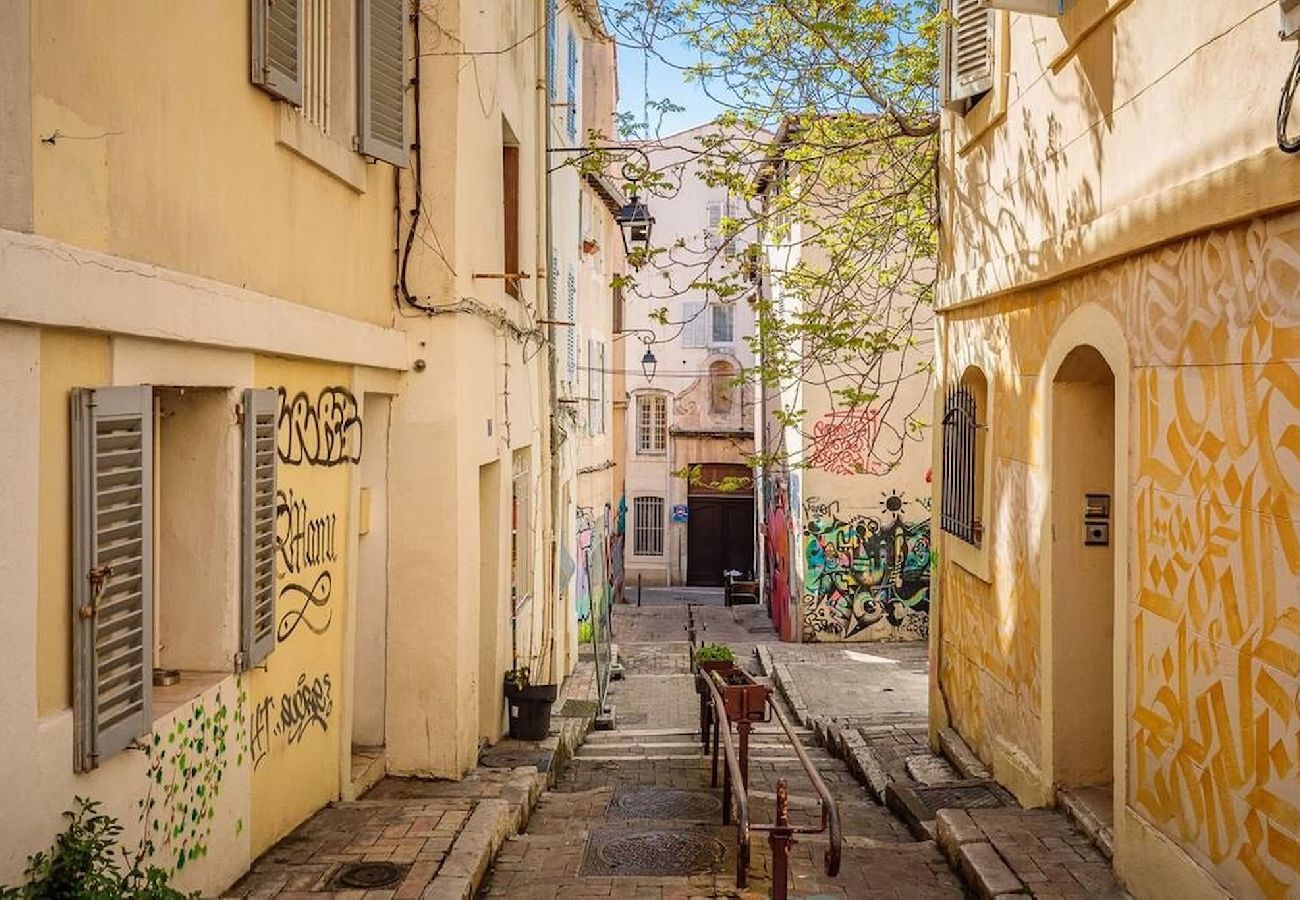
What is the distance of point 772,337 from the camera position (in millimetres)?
13305

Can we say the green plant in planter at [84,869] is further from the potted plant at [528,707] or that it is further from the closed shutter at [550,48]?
the closed shutter at [550,48]

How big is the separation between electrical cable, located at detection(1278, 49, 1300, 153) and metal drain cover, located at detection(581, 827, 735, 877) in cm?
490

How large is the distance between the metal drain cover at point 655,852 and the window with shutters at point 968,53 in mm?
5540

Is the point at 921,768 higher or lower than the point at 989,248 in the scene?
lower

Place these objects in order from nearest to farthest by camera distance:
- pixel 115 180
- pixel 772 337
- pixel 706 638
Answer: pixel 115 180
pixel 772 337
pixel 706 638

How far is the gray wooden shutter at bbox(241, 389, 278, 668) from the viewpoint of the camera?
6.52 meters

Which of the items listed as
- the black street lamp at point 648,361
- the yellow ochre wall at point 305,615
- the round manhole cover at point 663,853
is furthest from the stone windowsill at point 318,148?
the black street lamp at point 648,361

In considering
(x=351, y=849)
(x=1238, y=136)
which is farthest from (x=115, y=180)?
(x=1238, y=136)

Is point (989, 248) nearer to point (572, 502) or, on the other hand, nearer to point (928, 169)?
point (928, 169)

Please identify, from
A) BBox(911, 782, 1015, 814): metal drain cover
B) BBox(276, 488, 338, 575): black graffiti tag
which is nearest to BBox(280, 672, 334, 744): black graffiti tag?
BBox(276, 488, 338, 575): black graffiti tag

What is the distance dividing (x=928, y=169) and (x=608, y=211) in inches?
605

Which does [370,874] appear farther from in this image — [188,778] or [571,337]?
[571,337]

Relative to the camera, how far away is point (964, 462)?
10406 mm

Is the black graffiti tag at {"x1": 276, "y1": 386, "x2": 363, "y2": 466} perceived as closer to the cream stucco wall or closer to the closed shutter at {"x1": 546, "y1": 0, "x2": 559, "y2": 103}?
the cream stucco wall
